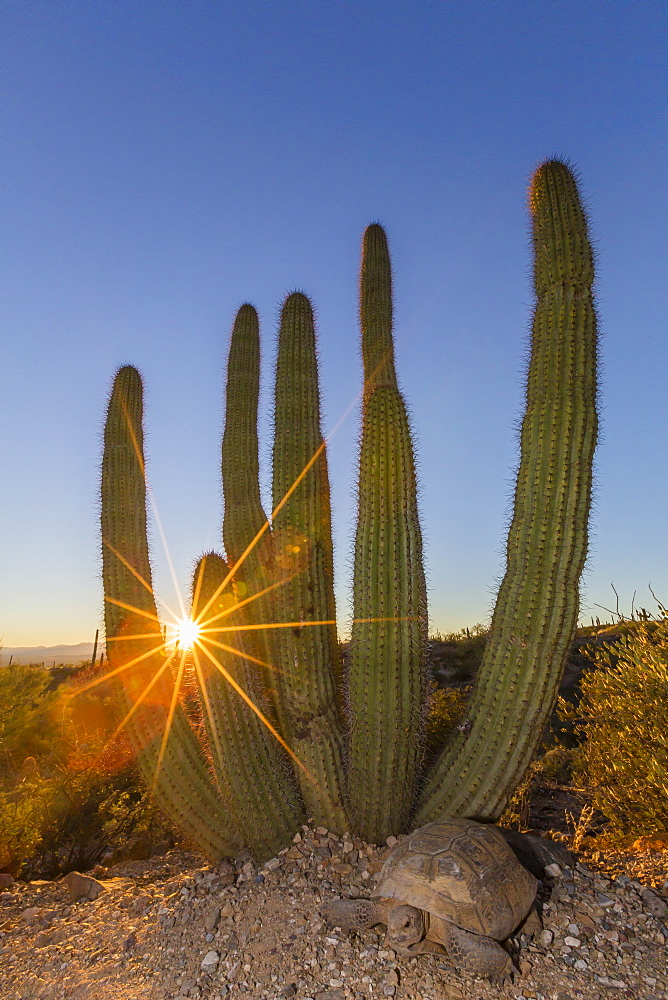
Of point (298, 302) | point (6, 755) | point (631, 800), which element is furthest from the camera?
point (6, 755)

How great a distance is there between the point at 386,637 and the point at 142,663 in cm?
261

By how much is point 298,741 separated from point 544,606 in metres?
2.45

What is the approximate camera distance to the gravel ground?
140 inches

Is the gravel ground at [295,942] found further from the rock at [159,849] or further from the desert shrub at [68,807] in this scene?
the desert shrub at [68,807]

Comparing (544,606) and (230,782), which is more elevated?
(544,606)

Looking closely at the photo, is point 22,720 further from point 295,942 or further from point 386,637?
point 386,637

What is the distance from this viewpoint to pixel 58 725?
1381 centimetres

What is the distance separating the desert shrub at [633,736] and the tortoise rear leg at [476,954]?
240 cm

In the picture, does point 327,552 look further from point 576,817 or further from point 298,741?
point 576,817

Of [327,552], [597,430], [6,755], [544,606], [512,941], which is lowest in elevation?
[6,755]

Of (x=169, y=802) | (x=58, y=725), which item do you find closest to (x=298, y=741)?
(x=169, y=802)

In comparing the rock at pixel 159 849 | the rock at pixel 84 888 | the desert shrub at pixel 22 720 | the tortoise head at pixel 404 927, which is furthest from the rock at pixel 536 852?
the desert shrub at pixel 22 720

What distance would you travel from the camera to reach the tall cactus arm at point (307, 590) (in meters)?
5.25

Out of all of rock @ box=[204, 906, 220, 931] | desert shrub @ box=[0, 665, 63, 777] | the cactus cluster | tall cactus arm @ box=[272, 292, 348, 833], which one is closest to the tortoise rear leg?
the cactus cluster
